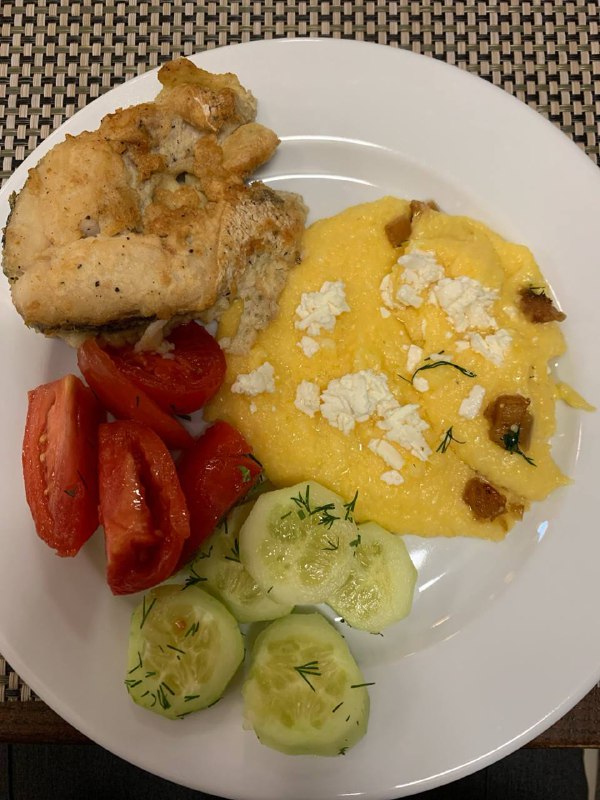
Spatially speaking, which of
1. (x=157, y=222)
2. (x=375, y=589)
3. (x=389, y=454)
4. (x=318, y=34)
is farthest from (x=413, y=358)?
(x=318, y=34)

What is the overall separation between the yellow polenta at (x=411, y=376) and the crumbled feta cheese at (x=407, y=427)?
0.11 feet

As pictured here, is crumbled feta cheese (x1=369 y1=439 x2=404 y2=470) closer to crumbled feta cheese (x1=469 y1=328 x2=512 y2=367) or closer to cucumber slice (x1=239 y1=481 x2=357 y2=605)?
cucumber slice (x1=239 y1=481 x2=357 y2=605)

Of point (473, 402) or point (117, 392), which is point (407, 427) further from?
point (117, 392)

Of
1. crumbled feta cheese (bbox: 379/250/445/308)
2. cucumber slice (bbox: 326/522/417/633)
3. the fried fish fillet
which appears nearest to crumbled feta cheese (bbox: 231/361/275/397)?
the fried fish fillet

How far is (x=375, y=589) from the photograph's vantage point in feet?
8.39

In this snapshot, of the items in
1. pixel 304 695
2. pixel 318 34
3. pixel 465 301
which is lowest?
pixel 304 695

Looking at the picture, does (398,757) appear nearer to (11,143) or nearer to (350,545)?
(350,545)

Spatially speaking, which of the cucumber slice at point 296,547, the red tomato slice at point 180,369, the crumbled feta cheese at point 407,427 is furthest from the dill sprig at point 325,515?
the red tomato slice at point 180,369

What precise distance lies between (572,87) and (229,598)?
3.23 meters

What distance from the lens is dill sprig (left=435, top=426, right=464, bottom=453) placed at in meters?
2.68

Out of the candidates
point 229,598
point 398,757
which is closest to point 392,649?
point 398,757

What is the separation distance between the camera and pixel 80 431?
95.8 inches

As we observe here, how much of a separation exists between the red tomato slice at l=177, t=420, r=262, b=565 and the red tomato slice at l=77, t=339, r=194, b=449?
0.23m

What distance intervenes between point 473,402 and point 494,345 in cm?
28
